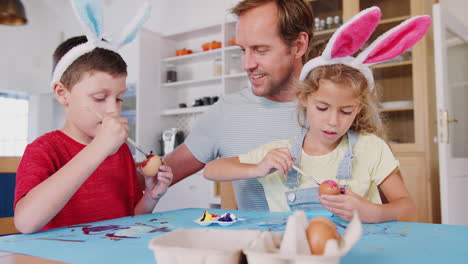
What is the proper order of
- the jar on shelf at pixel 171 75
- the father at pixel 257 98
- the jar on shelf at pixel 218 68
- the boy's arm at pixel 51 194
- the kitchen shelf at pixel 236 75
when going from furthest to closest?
the jar on shelf at pixel 171 75, the jar on shelf at pixel 218 68, the kitchen shelf at pixel 236 75, the father at pixel 257 98, the boy's arm at pixel 51 194

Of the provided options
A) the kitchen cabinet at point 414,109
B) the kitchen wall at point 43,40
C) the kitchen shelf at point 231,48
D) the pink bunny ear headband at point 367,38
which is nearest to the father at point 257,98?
the pink bunny ear headband at point 367,38

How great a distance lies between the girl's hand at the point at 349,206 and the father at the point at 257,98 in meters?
0.62

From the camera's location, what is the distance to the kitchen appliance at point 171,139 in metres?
4.60

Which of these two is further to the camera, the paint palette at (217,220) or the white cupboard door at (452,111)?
the white cupboard door at (452,111)

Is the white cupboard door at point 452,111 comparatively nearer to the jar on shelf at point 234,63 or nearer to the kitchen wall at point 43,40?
the jar on shelf at point 234,63

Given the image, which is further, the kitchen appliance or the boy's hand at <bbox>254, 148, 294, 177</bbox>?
the kitchen appliance

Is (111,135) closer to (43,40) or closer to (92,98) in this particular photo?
(92,98)

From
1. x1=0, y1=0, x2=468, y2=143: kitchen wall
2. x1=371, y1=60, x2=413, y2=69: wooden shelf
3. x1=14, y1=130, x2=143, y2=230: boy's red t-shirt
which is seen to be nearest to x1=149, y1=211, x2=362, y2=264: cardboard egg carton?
x1=14, y1=130, x2=143, y2=230: boy's red t-shirt

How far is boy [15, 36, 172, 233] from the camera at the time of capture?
3.28 ft

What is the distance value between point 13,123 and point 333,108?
5.79 m

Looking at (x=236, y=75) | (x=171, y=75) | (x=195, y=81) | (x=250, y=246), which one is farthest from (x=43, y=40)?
(x=250, y=246)

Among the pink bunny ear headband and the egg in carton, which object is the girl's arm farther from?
the egg in carton

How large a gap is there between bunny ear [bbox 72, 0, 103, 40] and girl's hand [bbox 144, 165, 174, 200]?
456mm

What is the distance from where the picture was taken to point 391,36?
44.0 inches
